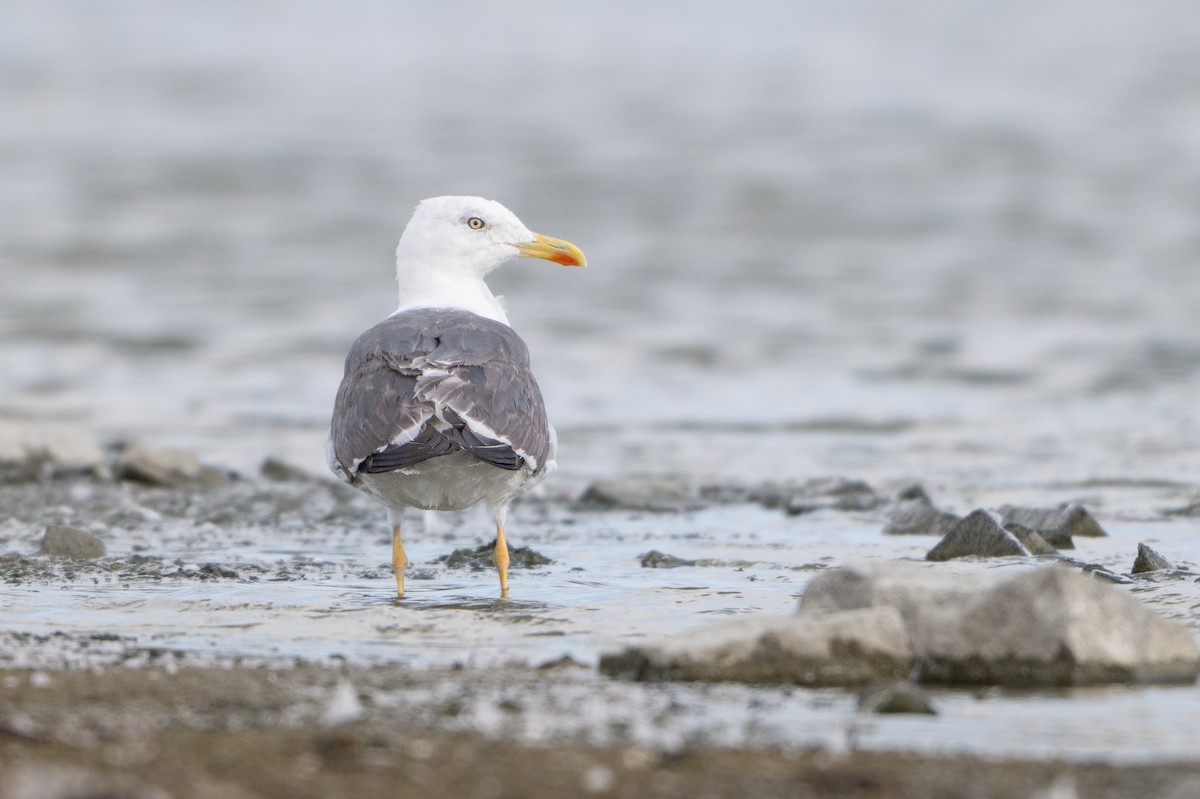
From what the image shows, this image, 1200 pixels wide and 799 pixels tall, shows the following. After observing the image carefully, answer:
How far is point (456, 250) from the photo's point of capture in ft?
25.3

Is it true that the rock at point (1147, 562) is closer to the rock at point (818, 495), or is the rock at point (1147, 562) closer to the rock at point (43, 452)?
the rock at point (818, 495)

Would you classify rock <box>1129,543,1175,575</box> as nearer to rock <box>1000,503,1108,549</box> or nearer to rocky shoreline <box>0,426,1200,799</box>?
rocky shoreline <box>0,426,1200,799</box>

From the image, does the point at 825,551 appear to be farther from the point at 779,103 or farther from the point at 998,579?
the point at 779,103

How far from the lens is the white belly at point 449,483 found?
621 centimetres

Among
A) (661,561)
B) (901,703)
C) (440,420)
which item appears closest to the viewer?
(901,703)

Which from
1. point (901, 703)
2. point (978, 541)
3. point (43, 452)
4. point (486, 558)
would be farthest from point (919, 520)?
point (43, 452)

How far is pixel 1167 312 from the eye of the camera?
15.3m

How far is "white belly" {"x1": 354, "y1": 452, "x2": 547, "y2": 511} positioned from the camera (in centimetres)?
621

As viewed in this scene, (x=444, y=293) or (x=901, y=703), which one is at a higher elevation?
(x=444, y=293)

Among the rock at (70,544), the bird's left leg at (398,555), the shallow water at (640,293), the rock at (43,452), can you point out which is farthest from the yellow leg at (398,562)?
the rock at (43,452)

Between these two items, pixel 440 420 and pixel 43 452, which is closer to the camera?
pixel 440 420

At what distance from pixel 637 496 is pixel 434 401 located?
2754 millimetres

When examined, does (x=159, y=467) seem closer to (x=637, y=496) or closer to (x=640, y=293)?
(x=637, y=496)

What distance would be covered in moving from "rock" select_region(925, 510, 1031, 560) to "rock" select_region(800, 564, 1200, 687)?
5.99 ft
